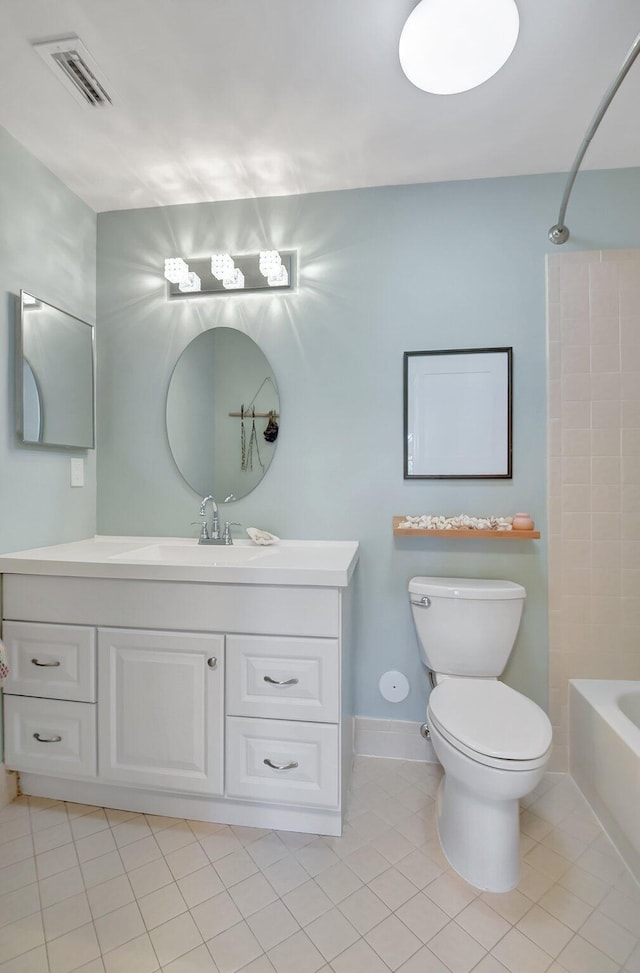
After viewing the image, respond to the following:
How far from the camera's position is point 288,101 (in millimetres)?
1456

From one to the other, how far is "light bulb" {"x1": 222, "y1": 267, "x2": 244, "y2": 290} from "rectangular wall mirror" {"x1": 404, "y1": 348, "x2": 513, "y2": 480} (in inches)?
30.7

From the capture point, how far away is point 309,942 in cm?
110

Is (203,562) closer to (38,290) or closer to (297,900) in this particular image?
(297,900)

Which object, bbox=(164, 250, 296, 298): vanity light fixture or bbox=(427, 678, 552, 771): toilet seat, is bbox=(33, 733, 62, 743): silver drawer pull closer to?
bbox=(427, 678, 552, 771): toilet seat

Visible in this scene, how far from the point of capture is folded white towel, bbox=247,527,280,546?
1864mm

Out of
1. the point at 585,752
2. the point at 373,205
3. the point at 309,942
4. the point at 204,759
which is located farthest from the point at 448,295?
the point at 309,942

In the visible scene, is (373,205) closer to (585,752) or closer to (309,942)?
(585,752)

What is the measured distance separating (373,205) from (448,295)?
491 mm

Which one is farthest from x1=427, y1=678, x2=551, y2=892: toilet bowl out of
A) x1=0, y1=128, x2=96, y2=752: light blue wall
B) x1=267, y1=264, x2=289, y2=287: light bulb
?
x1=267, y1=264, x2=289, y2=287: light bulb

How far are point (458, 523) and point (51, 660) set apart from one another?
1528 mm

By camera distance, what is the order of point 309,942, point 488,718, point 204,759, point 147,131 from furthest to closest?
point 147,131
point 204,759
point 488,718
point 309,942

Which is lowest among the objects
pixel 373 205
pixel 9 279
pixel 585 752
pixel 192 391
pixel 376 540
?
pixel 585 752

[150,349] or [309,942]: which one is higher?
[150,349]

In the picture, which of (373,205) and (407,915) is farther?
(373,205)
